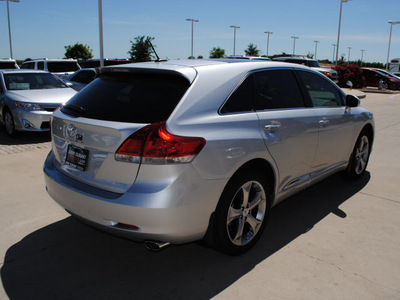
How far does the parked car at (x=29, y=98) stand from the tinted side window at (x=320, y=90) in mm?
5747

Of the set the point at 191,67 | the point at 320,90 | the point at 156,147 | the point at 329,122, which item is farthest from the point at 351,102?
the point at 156,147

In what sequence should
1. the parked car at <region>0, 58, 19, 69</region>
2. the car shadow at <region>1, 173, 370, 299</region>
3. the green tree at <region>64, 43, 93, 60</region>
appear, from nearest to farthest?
the car shadow at <region>1, 173, 370, 299</region>, the parked car at <region>0, 58, 19, 69</region>, the green tree at <region>64, 43, 93, 60</region>

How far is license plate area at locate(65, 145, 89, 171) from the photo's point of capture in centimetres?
288

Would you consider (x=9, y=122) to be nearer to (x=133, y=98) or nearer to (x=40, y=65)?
(x=133, y=98)

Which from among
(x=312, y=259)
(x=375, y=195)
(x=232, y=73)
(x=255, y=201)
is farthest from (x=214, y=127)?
(x=375, y=195)

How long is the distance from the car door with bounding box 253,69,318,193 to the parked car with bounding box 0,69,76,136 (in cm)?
577

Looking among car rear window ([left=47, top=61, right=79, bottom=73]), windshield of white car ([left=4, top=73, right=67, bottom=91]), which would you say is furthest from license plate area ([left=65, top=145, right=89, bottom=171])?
car rear window ([left=47, top=61, right=79, bottom=73])

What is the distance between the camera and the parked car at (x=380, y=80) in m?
28.2

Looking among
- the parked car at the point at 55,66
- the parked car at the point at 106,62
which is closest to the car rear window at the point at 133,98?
the parked car at the point at 55,66

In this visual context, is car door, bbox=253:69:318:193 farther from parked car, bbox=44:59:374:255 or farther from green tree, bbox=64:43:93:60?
green tree, bbox=64:43:93:60

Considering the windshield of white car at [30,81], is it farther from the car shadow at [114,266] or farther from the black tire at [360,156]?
the black tire at [360,156]

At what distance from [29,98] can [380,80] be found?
26.9 meters

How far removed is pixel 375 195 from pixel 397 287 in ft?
7.16

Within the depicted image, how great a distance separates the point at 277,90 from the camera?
11.9 feet
